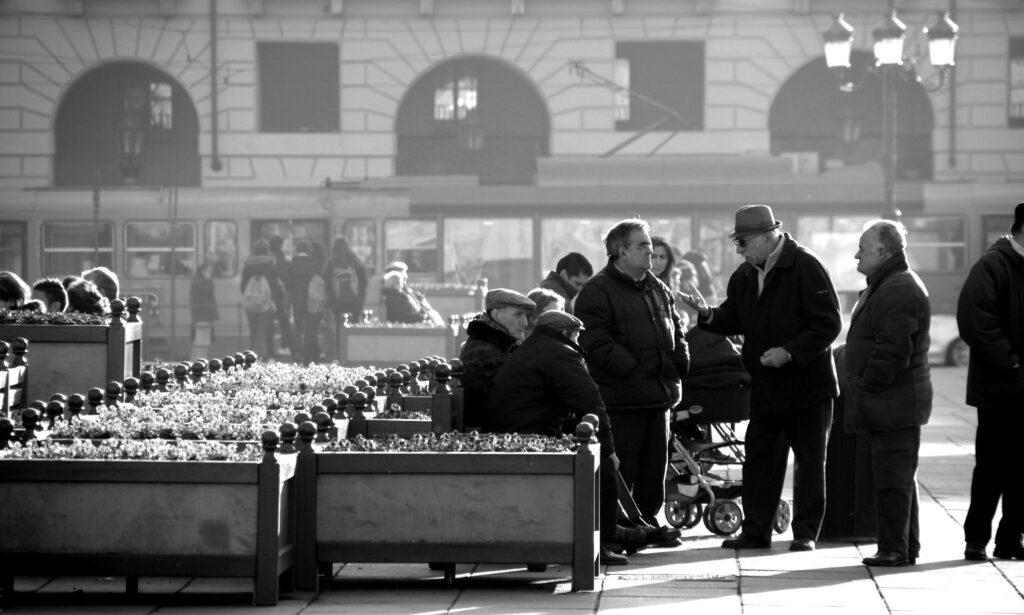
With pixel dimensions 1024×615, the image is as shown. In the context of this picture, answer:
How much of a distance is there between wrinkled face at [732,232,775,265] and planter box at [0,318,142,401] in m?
4.43

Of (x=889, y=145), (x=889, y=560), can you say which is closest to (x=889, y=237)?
(x=889, y=560)

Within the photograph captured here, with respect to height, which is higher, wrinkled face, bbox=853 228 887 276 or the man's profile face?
→ wrinkled face, bbox=853 228 887 276

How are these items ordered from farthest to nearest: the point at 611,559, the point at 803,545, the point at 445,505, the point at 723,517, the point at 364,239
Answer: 1. the point at 364,239
2. the point at 723,517
3. the point at 803,545
4. the point at 611,559
5. the point at 445,505

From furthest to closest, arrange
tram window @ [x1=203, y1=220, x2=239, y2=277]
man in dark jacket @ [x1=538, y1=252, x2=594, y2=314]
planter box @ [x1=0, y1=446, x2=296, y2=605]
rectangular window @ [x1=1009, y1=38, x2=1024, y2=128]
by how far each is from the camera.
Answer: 1. rectangular window @ [x1=1009, y1=38, x2=1024, y2=128]
2. tram window @ [x1=203, y1=220, x2=239, y2=277]
3. man in dark jacket @ [x1=538, y1=252, x2=594, y2=314]
4. planter box @ [x1=0, y1=446, x2=296, y2=605]

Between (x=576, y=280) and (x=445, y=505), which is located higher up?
(x=576, y=280)

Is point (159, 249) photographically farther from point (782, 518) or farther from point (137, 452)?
point (137, 452)

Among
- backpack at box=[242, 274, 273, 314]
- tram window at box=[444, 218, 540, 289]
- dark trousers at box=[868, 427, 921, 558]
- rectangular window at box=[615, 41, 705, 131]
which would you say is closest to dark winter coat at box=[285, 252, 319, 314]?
backpack at box=[242, 274, 273, 314]

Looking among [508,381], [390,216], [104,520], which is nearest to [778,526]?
[508,381]

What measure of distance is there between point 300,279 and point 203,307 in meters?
3.32

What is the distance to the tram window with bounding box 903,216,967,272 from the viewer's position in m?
29.9

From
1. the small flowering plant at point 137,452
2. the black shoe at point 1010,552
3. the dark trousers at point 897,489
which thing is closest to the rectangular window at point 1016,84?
the black shoe at point 1010,552

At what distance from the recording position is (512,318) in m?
9.51

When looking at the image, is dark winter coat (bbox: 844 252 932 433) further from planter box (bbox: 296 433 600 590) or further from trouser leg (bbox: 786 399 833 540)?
planter box (bbox: 296 433 600 590)

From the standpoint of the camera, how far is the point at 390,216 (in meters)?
30.0
